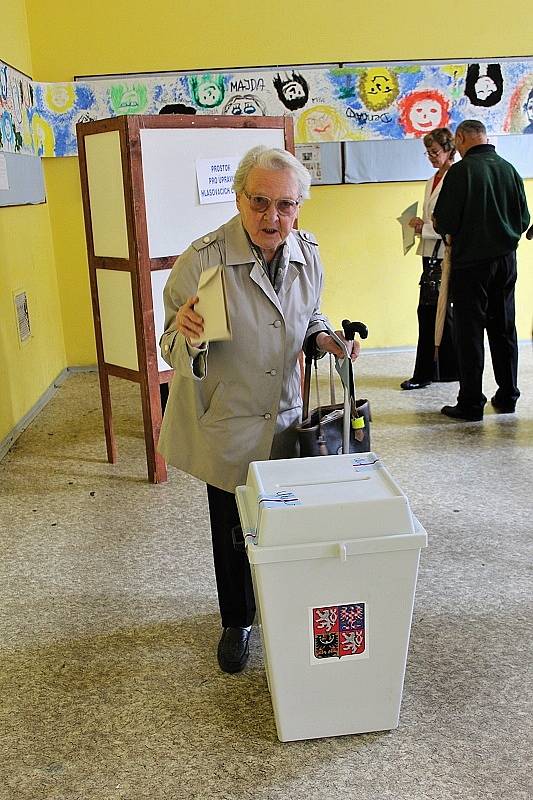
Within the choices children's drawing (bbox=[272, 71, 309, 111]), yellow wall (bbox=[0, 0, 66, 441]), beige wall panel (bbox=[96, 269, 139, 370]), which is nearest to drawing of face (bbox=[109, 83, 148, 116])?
yellow wall (bbox=[0, 0, 66, 441])

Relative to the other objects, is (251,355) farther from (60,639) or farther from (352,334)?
(60,639)

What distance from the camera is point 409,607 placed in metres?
1.80

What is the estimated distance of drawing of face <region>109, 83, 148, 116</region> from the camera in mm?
5199

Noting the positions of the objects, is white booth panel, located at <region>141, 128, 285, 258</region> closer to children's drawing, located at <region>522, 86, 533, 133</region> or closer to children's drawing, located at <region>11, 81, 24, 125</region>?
children's drawing, located at <region>11, 81, 24, 125</region>

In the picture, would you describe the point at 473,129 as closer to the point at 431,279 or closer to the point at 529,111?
the point at 431,279

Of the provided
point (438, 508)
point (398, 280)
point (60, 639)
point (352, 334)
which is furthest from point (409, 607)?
point (398, 280)

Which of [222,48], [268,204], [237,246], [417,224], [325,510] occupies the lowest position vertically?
[325,510]

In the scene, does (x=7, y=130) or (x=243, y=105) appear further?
(x=243, y=105)

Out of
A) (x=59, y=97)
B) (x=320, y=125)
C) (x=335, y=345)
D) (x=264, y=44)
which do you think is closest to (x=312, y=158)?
(x=320, y=125)

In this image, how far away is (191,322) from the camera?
181cm

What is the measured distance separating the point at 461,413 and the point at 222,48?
9.52ft

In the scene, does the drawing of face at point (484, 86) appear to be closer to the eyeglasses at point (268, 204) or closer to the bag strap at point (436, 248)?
the bag strap at point (436, 248)

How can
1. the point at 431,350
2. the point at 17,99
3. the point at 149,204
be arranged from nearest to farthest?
the point at 149,204
the point at 17,99
the point at 431,350

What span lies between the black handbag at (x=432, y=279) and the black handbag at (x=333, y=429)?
2626 millimetres
